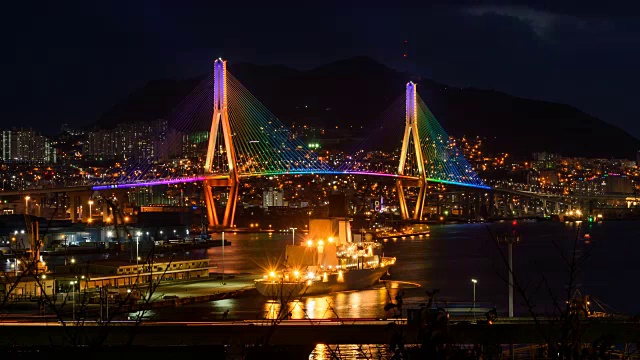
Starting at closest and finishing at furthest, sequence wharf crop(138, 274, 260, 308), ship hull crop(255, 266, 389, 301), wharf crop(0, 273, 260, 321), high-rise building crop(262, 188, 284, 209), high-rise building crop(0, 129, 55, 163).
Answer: wharf crop(0, 273, 260, 321) → wharf crop(138, 274, 260, 308) → ship hull crop(255, 266, 389, 301) → high-rise building crop(262, 188, 284, 209) → high-rise building crop(0, 129, 55, 163)

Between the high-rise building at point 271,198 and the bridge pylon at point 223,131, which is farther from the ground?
the bridge pylon at point 223,131

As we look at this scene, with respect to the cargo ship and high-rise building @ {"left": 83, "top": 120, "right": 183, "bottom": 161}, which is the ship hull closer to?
the cargo ship

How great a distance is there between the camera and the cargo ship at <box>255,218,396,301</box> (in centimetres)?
1764

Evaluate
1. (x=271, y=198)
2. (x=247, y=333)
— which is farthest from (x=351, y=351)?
(x=271, y=198)

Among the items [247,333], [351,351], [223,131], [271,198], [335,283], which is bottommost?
[335,283]

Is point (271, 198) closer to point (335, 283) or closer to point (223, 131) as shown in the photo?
point (223, 131)

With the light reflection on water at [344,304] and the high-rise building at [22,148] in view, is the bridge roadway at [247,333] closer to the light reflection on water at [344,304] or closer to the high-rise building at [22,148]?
the light reflection on water at [344,304]

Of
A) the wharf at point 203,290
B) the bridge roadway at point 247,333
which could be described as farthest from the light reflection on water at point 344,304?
the bridge roadway at point 247,333

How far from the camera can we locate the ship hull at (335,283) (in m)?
16.9

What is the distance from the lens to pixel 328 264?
19.3 metres

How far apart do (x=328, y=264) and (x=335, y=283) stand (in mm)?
619

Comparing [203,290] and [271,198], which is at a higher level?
[271,198]

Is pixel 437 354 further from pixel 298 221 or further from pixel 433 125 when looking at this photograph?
pixel 433 125

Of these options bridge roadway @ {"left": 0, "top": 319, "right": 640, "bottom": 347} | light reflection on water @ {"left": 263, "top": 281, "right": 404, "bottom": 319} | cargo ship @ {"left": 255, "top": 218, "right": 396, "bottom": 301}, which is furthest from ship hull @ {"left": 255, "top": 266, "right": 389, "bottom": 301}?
bridge roadway @ {"left": 0, "top": 319, "right": 640, "bottom": 347}
